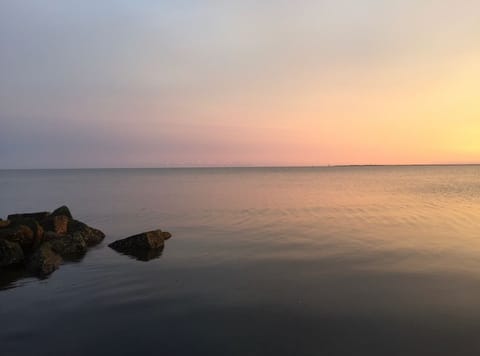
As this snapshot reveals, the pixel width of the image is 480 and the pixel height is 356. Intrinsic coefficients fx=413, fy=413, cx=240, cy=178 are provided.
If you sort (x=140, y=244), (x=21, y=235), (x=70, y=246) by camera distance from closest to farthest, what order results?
(x=21, y=235) < (x=70, y=246) < (x=140, y=244)

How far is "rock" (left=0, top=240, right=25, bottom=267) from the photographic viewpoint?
60.2ft

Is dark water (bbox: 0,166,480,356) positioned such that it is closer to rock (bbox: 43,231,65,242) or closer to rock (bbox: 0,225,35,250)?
rock (bbox: 43,231,65,242)

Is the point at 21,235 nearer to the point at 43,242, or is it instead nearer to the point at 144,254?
the point at 43,242

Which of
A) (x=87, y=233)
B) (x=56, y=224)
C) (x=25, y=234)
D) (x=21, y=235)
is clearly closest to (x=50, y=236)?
(x=25, y=234)

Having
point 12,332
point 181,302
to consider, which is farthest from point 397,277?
point 12,332

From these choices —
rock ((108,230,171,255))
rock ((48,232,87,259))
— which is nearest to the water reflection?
rock ((108,230,171,255))

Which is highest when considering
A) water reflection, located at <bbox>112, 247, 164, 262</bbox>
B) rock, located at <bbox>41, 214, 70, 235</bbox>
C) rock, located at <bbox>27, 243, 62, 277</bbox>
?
rock, located at <bbox>41, 214, 70, 235</bbox>

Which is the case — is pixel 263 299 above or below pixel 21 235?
below

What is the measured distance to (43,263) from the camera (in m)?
17.3

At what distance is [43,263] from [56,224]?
7720mm

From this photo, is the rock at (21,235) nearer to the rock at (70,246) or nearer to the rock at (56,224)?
the rock at (70,246)

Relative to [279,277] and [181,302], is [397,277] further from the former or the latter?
[181,302]

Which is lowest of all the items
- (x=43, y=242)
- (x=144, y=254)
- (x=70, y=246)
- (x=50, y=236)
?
(x=144, y=254)

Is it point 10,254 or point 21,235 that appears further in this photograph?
point 21,235
